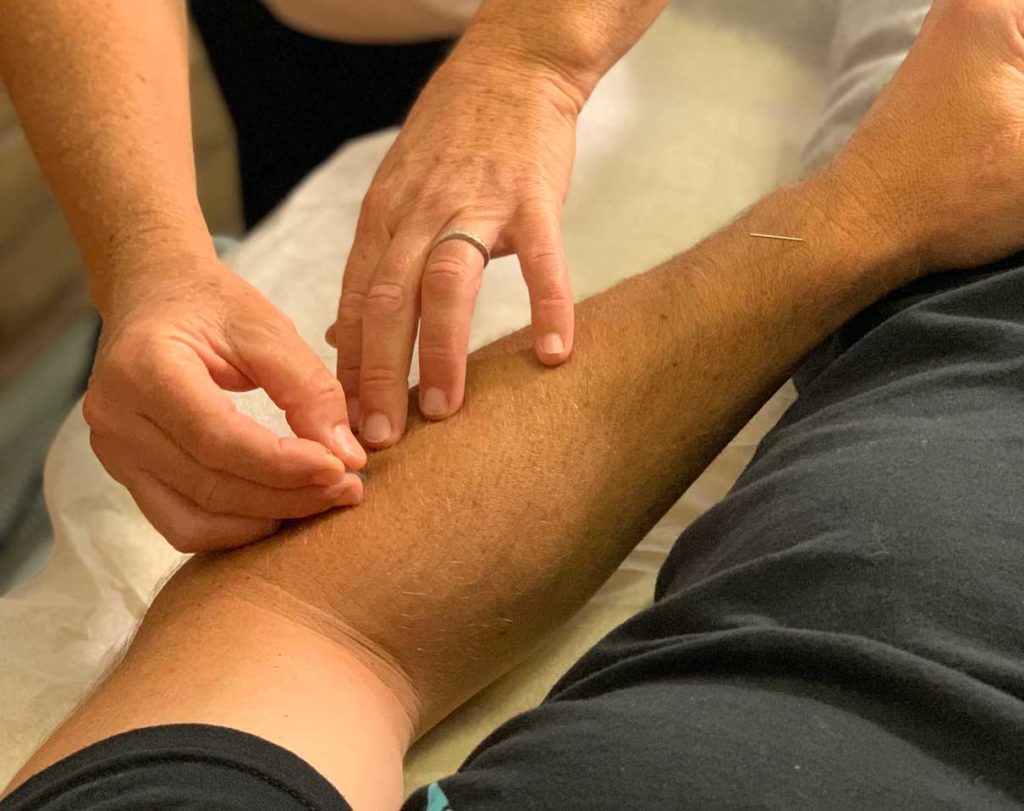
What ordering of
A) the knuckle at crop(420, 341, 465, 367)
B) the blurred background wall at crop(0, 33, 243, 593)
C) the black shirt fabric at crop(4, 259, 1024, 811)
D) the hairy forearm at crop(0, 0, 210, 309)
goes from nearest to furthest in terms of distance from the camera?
1. the black shirt fabric at crop(4, 259, 1024, 811)
2. the knuckle at crop(420, 341, 465, 367)
3. the hairy forearm at crop(0, 0, 210, 309)
4. the blurred background wall at crop(0, 33, 243, 593)

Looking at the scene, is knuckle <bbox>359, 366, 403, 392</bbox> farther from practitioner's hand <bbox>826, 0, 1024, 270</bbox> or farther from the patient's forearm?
practitioner's hand <bbox>826, 0, 1024, 270</bbox>

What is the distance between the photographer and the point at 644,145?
1.17 m

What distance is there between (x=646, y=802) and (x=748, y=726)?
0.20 ft

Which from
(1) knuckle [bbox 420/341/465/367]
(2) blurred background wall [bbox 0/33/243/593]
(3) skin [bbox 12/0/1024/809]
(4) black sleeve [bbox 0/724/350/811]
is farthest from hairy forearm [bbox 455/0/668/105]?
(2) blurred background wall [bbox 0/33/243/593]

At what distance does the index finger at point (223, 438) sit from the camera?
0.62 metres

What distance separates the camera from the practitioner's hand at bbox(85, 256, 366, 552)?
629 millimetres

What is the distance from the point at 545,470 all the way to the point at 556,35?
1.38 ft

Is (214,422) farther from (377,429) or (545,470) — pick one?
(545,470)

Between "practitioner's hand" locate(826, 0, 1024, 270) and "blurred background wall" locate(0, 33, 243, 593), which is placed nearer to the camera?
"practitioner's hand" locate(826, 0, 1024, 270)

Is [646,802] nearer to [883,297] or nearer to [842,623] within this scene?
[842,623]

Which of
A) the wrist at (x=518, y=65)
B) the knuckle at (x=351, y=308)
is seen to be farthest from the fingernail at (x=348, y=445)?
the wrist at (x=518, y=65)

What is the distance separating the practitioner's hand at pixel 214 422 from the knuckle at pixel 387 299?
0.06 m

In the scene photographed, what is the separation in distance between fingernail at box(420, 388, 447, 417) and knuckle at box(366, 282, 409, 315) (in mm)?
65

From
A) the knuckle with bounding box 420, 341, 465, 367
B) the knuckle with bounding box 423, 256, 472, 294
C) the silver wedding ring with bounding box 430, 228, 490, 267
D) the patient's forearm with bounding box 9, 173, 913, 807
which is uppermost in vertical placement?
the silver wedding ring with bounding box 430, 228, 490, 267
